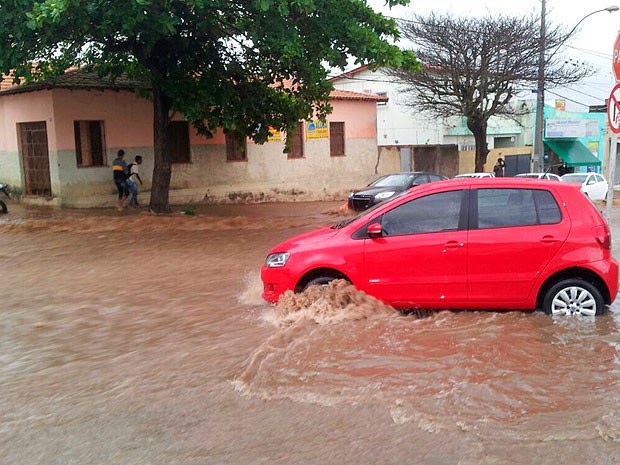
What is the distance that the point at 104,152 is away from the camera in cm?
1872

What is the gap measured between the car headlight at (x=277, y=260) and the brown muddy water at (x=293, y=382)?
41 cm

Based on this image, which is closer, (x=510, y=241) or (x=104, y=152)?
(x=510, y=241)

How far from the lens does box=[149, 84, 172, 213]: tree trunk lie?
648 inches

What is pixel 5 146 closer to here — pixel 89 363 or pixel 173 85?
pixel 173 85

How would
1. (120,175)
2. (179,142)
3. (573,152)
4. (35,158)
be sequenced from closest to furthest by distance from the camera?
(120,175) → (35,158) → (179,142) → (573,152)

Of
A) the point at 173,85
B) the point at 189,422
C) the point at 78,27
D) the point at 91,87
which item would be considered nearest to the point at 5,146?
the point at 91,87

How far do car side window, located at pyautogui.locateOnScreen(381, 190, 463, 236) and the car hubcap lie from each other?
1.22m

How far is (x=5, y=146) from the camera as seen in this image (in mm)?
19906

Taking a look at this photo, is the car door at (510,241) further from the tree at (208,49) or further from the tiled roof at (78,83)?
the tiled roof at (78,83)

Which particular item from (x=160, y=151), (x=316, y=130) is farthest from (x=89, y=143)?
(x=316, y=130)

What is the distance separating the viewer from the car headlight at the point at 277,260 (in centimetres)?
689

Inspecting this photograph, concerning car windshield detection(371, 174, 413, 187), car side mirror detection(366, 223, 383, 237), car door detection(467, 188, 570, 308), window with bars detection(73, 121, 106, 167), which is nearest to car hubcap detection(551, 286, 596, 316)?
car door detection(467, 188, 570, 308)

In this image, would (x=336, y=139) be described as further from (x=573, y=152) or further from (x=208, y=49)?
(x=573, y=152)

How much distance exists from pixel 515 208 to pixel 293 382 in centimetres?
292
